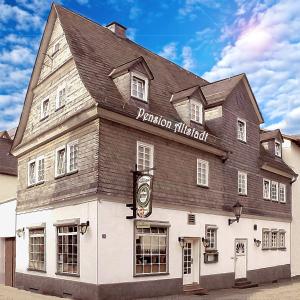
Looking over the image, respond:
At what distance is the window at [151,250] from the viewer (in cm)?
1673

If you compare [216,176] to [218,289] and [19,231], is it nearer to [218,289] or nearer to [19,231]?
[218,289]

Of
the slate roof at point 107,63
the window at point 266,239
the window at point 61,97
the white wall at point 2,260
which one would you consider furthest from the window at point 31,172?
the window at point 266,239

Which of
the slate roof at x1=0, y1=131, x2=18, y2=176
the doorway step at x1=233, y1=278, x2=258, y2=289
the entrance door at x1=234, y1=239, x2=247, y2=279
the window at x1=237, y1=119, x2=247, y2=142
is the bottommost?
the doorway step at x1=233, y1=278, x2=258, y2=289

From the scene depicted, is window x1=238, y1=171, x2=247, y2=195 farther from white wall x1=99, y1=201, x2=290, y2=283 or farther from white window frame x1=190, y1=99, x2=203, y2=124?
white window frame x1=190, y1=99, x2=203, y2=124

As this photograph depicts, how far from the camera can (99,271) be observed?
1504cm

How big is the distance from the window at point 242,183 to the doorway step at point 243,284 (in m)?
4.38

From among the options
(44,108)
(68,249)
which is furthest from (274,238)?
(44,108)

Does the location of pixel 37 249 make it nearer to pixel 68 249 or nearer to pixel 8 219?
pixel 68 249

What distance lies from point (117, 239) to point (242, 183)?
10176 mm

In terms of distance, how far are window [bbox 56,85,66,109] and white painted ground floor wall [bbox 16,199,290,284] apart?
4.42 metres

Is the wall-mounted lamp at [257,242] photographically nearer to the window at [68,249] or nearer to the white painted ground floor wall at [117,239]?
the white painted ground floor wall at [117,239]

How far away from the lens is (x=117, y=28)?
2395cm

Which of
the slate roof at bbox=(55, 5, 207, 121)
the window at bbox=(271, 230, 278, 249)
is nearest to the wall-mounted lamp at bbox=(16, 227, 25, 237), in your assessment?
the slate roof at bbox=(55, 5, 207, 121)

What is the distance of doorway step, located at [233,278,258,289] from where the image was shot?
2164 centimetres
